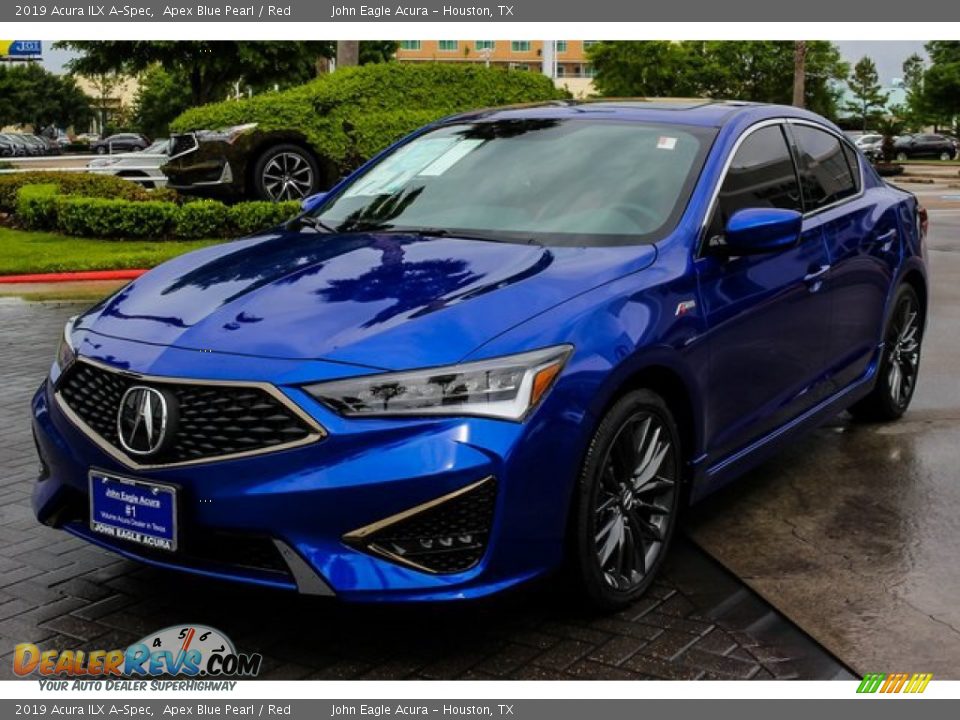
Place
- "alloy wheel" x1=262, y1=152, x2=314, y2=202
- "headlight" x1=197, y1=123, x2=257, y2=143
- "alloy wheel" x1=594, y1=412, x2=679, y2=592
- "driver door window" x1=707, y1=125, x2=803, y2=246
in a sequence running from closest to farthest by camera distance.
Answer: "alloy wheel" x1=594, y1=412, x2=679, y2=592
"driver door window" x1=707, y1=125, x2=803, y2=246
"headlight" x1=197, y1=123, x2=257, y2=143
"alloy wheel" x1=262, y1=152, x2=314, y2=202

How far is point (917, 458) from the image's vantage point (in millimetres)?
6113

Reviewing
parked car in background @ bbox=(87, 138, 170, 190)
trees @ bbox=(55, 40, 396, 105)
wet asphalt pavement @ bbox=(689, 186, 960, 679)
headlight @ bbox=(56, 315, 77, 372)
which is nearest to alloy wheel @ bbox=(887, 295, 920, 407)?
wet asphalt pavement @ bbox=(689, 186, 960, 679)

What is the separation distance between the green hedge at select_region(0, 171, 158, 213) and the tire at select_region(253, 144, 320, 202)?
2.16m

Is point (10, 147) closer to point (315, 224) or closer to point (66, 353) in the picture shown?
point (315, 224)

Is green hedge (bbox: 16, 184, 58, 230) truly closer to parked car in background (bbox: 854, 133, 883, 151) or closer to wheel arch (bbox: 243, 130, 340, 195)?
wheel arch (bbox: 243, 130, 340, 195)

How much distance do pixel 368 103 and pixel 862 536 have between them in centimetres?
1293

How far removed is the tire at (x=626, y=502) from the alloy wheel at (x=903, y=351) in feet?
8.51

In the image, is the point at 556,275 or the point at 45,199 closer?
the point at 556,275

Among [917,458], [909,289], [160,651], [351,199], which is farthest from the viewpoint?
[909,289]

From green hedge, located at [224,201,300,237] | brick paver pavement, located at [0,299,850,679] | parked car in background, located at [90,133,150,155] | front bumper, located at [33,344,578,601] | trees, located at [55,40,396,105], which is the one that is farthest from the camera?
parked car in background, located at [90,133,150,155]

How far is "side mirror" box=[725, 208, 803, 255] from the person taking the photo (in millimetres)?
4555
